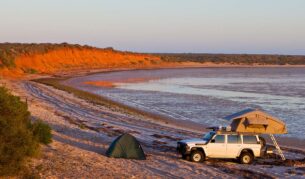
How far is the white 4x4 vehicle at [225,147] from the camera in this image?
65.1ft

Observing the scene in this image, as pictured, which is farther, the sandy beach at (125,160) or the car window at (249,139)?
the car window at (249,139)

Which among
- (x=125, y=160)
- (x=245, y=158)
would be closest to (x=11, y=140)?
(x=125, y=160)

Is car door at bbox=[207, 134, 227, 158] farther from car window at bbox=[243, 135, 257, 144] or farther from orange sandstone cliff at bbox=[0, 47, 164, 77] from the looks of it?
orange sandstone cliff at bbox=[0, 47, 164, 77]

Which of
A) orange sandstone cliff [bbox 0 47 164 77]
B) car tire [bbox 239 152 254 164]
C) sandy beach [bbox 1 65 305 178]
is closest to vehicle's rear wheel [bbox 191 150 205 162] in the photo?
sandy beach [bbox 1 65 305 178]

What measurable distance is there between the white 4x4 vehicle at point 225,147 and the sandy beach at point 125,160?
1.11 ft

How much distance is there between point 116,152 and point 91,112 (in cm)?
1600

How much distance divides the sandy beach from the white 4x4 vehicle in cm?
34

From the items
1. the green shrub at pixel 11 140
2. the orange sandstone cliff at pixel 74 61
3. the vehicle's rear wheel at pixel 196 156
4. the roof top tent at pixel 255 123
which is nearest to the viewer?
the green shrub at pixel 11 140

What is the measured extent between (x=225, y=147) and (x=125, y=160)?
391 centimetres

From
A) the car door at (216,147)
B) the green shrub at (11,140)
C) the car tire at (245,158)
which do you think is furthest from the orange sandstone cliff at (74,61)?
the green shrub at (11,140)

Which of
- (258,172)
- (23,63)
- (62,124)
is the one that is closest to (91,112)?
(62,124)

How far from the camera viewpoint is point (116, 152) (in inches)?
757

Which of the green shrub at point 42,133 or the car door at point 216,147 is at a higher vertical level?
the green shrub at point 42,133

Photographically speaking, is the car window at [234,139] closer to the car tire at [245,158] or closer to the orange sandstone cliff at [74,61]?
the car tire at [245,158]
